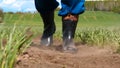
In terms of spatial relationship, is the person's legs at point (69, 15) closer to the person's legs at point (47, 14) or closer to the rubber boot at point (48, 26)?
the person's legs at point (47, 14)

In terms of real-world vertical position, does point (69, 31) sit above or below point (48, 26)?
above

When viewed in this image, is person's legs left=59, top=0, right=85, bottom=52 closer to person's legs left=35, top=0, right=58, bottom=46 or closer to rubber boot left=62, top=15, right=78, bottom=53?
rubber boot left=62, top=15, right=78, bottom=53

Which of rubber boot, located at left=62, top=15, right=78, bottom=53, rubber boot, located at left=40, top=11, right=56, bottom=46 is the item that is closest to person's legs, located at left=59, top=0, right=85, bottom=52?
rubber boot, located at left=62, top=15, right=78, bottom=53

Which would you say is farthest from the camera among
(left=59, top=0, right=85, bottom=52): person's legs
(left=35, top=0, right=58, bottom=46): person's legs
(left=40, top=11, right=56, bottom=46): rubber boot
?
(left=40, top=11, right=56, bottom=46): rubber boot

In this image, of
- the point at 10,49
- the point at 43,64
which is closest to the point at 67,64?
the point at 43,64

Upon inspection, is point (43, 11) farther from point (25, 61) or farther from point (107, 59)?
point (25, 61)

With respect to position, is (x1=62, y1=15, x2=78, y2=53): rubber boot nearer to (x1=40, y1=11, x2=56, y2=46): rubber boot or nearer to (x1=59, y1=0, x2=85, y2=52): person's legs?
(x1=59, y1=0, x2=85, y2=52): person's legs

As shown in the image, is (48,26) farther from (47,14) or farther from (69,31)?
(69,31)

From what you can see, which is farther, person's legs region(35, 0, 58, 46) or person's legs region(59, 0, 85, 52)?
person's legs region(35, 0, 58, 46)

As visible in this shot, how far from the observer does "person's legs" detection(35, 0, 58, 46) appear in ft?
18.7

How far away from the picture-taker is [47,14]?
228 inches

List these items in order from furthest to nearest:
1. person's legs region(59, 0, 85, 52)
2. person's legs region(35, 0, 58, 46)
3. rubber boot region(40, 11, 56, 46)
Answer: rubber boot region(40, 11, 56, 46)
person's legs region(35, 0, 58, 46)
person's legs region(59, 0, 85, 52)

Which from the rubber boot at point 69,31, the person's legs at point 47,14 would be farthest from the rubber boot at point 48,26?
the rubber boot at point 69,31

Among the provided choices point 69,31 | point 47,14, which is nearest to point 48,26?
point 47,14
